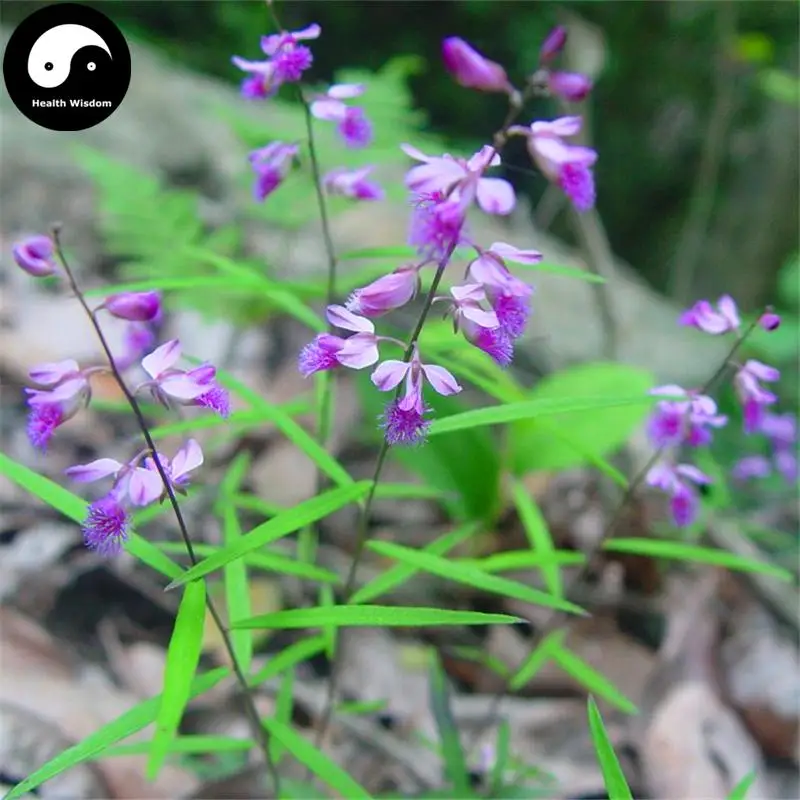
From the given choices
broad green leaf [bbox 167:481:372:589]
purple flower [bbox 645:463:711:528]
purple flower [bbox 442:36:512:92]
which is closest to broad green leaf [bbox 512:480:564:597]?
purple flower [bbox 645:463:711:528]

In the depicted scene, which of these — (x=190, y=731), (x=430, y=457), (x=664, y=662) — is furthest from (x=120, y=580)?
(x=664, y=662)

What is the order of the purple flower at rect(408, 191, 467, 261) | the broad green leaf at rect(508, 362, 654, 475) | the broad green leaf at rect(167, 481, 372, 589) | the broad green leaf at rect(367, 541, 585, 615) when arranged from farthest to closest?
the broad green leaf at rect(508, 362, 654, 475)
the broad green leaf at rect(367, 541, 585, 615)
the broad green leaf at rect(167, 481, 372, 589)
the purple flower at rect(408, 191, 467, 261)

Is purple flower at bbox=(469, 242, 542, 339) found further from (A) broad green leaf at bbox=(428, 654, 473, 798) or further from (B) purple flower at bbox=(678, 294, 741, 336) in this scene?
(A) broad green leaf at bbox=(428, 654, 473, 798)

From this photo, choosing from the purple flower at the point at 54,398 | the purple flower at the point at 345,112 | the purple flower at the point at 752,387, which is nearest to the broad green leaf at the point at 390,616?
the purple flower at the point at 54,398

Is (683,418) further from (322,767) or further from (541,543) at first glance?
(322,767)

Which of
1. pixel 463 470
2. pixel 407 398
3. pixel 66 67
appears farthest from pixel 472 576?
pixel 66 67
